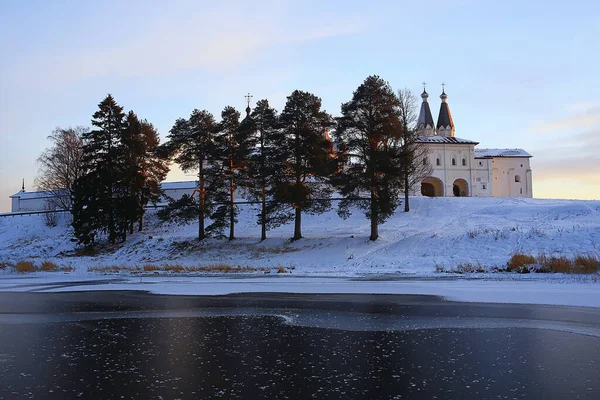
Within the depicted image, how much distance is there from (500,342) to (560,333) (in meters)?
1.31

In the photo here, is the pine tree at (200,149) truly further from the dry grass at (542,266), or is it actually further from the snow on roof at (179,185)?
the snow on roof at (179,185)

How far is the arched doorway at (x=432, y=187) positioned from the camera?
8156 cm

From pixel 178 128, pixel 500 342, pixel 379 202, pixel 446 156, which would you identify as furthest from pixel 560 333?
pixel 446 156

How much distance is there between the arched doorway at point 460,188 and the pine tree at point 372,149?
4868 cm

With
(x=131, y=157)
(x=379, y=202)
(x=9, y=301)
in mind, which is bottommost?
(x=9, y=301)

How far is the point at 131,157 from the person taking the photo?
154 ft

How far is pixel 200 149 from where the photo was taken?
42406mm

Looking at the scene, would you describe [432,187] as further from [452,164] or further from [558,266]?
[558,266]

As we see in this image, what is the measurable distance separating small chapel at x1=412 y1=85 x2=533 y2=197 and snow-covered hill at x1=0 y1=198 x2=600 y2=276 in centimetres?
2332

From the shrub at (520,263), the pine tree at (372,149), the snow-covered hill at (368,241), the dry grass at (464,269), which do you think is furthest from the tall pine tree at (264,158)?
the shrub at (520,263)

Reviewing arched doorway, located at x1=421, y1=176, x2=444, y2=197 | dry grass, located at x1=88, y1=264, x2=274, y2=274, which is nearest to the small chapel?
arched doorway, located at x1=421, y1=176, x2=444, y2=197

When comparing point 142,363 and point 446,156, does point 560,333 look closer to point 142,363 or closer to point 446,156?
point 142,363

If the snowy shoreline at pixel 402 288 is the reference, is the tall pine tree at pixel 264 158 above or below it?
above

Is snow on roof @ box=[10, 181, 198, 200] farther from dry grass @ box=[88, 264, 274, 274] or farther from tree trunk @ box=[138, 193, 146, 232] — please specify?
dry grass @ box=[88, 264, 274, 274]
